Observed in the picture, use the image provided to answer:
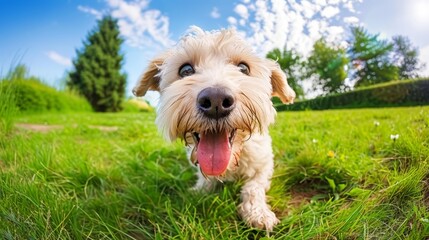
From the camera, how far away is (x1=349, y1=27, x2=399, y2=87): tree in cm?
273

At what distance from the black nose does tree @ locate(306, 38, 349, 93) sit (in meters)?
0.98

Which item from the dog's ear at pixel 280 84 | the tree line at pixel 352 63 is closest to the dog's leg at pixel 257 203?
the dog's ear at pixel 280 84

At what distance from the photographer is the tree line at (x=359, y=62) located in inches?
104

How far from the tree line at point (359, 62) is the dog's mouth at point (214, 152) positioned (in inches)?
39.7

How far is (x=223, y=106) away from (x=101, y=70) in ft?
112

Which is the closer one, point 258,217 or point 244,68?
point 258,217

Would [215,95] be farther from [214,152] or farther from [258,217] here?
[258,217]

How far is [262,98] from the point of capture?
2959 millimetres

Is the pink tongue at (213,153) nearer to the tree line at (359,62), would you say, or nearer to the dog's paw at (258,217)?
the dog's paw at (258,217)

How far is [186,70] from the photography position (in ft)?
11.3

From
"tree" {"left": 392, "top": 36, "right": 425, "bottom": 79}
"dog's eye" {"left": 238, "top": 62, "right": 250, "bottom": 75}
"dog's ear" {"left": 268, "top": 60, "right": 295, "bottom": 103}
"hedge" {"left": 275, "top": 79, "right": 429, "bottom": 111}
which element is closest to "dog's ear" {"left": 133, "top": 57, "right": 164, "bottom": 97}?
"dog's eye" {"left": 238, "top": 62, "right": 250, "bottom": 75}

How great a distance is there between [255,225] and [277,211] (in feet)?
1.60

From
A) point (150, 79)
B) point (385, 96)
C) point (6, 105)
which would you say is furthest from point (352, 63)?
point (6, 105)

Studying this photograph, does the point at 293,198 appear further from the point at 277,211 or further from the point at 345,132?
the point at 345,132
